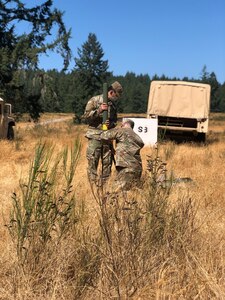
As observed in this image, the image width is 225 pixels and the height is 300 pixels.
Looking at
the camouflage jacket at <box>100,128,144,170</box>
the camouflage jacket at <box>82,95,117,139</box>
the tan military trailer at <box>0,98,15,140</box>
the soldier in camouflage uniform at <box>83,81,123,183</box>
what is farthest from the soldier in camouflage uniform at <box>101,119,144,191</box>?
the tan military trailer at <box>0,98,15,140</box>

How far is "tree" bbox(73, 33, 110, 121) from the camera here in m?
60.7

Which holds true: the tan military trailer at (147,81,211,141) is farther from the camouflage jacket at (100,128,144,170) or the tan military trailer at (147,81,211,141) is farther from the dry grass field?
the dry grass field

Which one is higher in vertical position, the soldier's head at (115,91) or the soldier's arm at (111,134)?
the soldier's head at (115,91)

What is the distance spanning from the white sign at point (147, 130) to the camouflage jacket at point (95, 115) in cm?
732

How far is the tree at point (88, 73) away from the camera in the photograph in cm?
6069

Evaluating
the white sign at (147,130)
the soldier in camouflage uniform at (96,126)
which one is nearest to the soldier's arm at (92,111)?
the soldier in camouflage uniform at (96,126)

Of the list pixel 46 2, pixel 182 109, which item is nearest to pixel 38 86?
pixel 46 2

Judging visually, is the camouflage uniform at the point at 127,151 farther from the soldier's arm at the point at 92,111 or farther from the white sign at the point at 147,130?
the white sign at the point at 147,130

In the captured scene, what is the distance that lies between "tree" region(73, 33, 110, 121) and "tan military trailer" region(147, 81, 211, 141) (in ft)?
133

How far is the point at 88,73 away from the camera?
6706 centimetres

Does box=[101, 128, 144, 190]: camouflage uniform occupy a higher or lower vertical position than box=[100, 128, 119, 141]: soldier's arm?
lower

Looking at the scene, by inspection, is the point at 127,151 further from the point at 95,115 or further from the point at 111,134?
the point at 95,115

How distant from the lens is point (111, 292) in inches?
105

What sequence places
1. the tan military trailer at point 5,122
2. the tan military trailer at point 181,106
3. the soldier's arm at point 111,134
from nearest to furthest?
1. the soldier's arm at point 111,134
2. the tan military trailer at point 5,122
3. the tan military trailer at point 181,106
